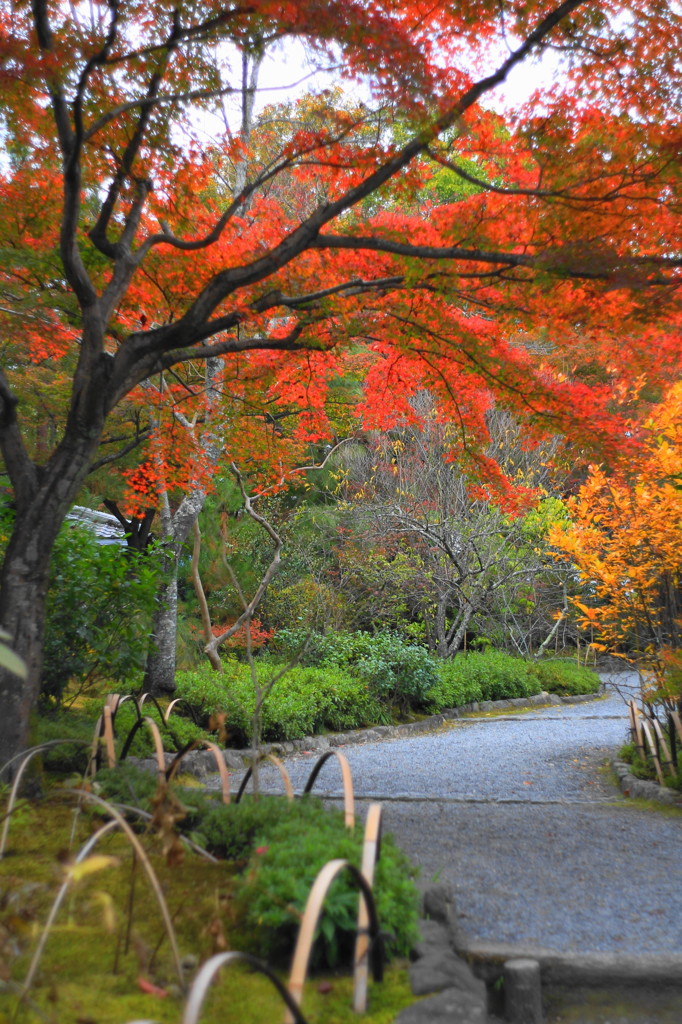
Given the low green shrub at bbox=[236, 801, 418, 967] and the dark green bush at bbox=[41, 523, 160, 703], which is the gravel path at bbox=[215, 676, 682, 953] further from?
the dark green bush at bbox=[41, 523, 160, 703]

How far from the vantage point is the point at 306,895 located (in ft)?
8.13

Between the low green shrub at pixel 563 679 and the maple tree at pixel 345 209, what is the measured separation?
9.10 metres

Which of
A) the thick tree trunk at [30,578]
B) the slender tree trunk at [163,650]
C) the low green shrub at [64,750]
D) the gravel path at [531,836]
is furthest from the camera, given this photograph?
the slender tree trunk at [163,650]

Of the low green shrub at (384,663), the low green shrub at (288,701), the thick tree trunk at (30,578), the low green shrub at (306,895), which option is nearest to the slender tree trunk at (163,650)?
the low green shrub at (288,701)

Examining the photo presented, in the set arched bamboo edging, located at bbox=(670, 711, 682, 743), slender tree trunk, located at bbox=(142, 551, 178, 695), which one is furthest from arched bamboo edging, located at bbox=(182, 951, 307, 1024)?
slender tree trunk, located at bbox=(142, 551, 178, 695)

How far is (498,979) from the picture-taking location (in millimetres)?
2717

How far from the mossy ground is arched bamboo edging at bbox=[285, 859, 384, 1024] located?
123 millimetres

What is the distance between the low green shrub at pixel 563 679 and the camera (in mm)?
14047

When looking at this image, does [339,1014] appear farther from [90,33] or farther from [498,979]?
[90,33]

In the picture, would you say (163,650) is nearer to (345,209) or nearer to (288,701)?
(288,701)

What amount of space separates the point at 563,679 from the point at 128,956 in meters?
12.9

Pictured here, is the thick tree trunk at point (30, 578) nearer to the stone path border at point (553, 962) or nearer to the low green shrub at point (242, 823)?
the low green shrub at point (242, 823)

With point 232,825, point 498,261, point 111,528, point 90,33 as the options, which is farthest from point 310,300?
point 111,528

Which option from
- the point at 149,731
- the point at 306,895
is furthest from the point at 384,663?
the point at 306,895
